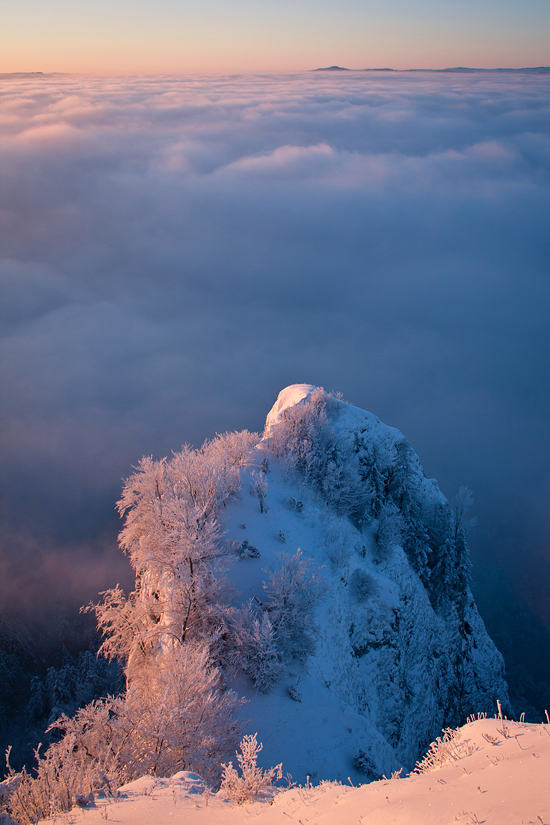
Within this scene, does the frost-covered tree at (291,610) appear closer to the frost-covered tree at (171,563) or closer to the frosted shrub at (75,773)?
the frost-covered tree at (171,563)


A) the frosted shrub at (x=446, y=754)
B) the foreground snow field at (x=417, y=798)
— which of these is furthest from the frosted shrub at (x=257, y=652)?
the frosted shrub at (x=446, y=754)

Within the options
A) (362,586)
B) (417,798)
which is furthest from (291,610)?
(417,798)

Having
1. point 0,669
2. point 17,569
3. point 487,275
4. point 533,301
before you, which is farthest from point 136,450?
point 487,275

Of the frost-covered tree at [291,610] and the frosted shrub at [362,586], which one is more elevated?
the frost-covered tree at [291,610]

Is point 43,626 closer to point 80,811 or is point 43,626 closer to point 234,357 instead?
point 80,811

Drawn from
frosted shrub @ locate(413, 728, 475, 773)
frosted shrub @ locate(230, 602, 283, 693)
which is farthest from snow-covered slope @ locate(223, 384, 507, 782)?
frosted shrub @ locate(413, 728, 475, 773)
